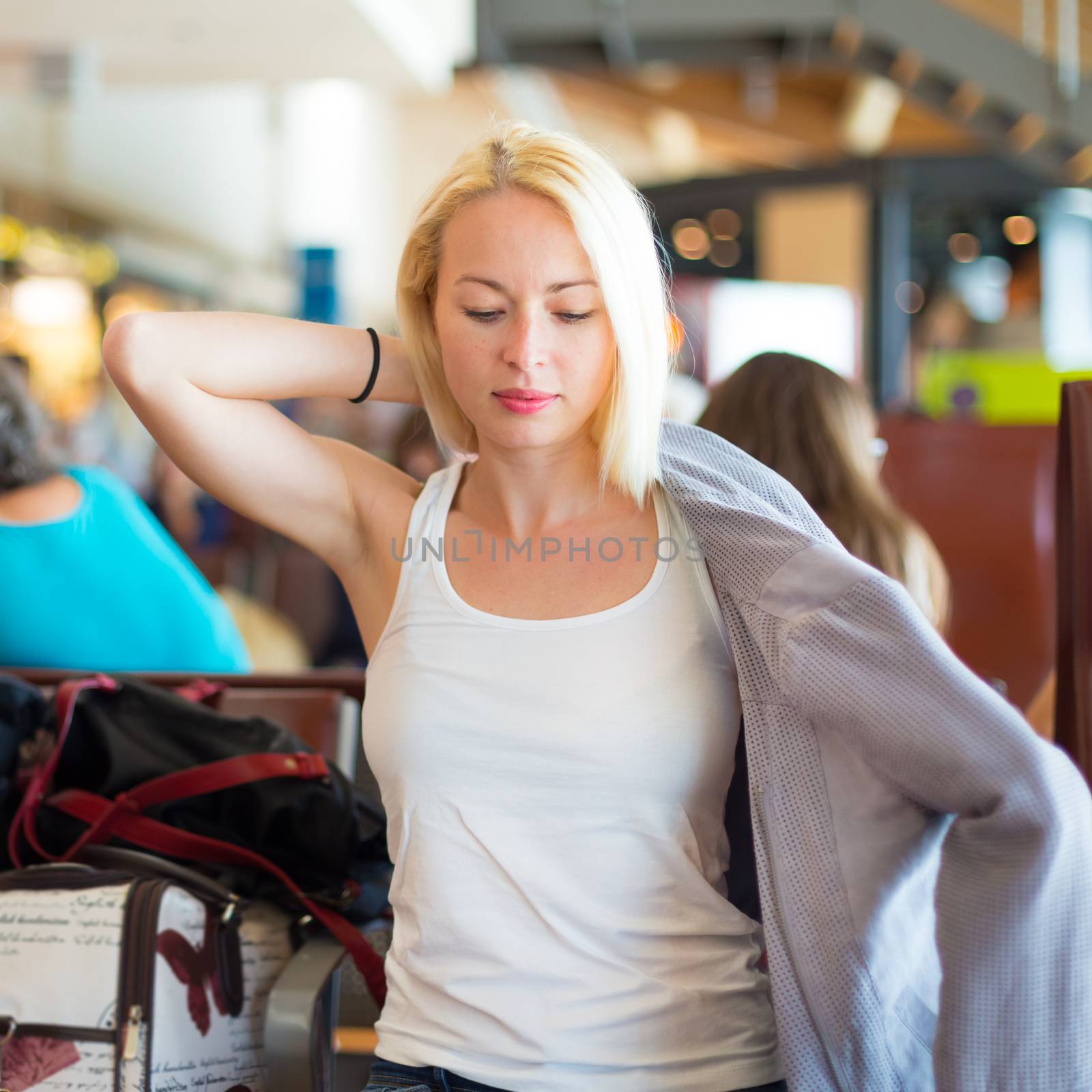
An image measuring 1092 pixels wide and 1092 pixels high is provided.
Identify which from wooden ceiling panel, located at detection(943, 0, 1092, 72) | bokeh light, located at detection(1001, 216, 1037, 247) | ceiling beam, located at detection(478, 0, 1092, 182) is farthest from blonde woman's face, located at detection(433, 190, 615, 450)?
bokeh light, located at detection(1001, 216, 1037, 247)

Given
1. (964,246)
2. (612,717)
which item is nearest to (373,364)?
(612,717)

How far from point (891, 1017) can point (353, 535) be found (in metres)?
0.71

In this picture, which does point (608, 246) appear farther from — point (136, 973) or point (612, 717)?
point (136, 973)

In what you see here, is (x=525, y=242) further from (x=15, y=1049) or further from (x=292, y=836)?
(x=15, y=1049)

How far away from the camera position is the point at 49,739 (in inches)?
67.0

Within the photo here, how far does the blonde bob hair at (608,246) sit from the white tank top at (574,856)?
0.51 feet

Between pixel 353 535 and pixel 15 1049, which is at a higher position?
pixel 353 535

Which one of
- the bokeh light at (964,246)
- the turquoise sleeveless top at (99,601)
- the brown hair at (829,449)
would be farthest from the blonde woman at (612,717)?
the bokeh light at (964,246)

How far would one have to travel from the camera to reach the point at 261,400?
1.42 metres

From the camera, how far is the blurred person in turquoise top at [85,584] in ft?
7.21

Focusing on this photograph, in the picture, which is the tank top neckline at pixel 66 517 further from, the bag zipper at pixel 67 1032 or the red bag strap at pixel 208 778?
the bag zipper at pixel 67 1032

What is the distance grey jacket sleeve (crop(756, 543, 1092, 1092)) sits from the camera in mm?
992

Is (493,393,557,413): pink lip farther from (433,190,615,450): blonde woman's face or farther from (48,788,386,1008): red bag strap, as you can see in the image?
(48,788,386,1008): red bag strap

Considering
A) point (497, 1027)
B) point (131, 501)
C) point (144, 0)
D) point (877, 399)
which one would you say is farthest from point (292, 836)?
point (144, 0)
